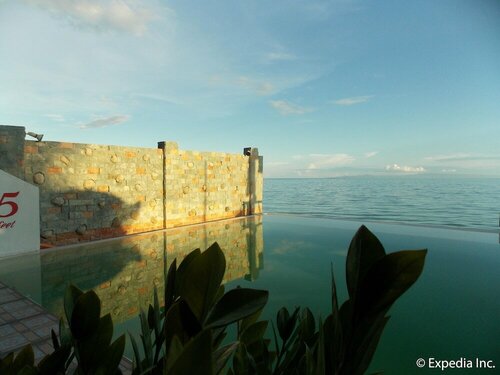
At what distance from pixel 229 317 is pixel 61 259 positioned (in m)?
7.05

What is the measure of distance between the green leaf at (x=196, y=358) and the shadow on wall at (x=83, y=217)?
27.0ft

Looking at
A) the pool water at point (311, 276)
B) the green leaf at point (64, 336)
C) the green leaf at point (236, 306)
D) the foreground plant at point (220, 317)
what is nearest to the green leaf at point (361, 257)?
the foreground plant at point (220, 317)

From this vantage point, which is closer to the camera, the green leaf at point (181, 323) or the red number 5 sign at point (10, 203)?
the green leaf at point (181, 323)

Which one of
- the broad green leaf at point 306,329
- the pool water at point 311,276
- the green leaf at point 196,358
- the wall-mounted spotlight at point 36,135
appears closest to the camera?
the green leaf at point 196,358

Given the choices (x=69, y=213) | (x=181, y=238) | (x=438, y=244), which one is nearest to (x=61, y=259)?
(x=69, y=213)

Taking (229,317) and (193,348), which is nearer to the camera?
(193,348)

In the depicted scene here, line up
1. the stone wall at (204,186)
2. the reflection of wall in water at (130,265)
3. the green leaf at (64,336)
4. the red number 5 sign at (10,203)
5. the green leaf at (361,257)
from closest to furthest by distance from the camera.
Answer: the green leaf at (361,257) → the green leaf at (64,336) → the reflection of wall in water at (130,265) → the red number 5 sign at (10,203) → the stone wall at (204,186)

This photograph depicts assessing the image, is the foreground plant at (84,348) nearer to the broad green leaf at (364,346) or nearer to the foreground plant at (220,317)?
the foreground plant at (220,317)

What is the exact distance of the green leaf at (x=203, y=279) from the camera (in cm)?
41

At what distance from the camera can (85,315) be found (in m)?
0.54

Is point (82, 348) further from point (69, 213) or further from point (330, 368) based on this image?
point (69, 213)

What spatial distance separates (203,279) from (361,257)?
0.22m

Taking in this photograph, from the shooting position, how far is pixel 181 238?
8.17 meters

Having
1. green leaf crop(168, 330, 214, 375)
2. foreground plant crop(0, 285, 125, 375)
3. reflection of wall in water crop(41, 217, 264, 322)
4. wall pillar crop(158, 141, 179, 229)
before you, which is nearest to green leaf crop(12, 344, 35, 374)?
foreground plant crop(0, 285, 125, 375)
